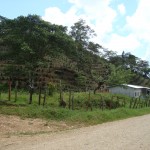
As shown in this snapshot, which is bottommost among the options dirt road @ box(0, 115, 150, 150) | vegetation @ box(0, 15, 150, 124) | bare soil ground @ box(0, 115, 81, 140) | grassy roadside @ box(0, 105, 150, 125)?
dirt road @ box(0, 115, 150, 150)

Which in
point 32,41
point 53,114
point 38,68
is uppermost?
point 32,41

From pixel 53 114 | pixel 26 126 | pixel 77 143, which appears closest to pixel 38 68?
pixel 53 114

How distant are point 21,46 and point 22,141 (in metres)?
16.7

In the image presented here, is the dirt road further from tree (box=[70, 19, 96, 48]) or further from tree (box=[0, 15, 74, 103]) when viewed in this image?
tree (box=[70, 19, 96, 48])

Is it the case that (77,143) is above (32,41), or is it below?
below

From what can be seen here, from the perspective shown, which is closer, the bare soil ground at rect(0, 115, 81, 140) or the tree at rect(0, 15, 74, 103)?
the bare soil ground at rect(0, 115, 81, 140)

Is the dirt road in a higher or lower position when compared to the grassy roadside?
lower

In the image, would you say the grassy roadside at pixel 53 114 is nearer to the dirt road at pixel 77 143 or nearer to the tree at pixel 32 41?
the dirt road at pixel 77 143

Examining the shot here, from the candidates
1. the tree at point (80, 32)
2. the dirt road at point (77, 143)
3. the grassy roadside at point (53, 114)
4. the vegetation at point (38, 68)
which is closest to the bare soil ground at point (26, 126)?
the grassy roadside at point (53, 114)

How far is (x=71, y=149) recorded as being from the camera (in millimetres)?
11055

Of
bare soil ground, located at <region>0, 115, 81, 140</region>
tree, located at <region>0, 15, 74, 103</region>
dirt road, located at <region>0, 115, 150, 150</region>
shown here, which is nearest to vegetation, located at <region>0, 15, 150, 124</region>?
tree, located at <region>0, 15, 74, 103</region>

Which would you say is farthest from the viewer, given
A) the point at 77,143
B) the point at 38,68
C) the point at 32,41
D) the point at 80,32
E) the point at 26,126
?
the point at 80,32

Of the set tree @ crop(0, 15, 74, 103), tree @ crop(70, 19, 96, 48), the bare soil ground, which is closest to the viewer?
the bare soil ground

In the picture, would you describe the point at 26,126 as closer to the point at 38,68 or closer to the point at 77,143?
the point at 77,143
